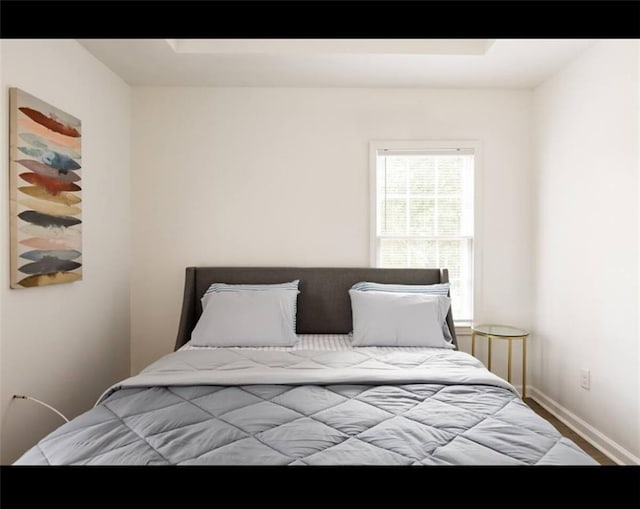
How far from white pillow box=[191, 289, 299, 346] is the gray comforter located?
0.39 m

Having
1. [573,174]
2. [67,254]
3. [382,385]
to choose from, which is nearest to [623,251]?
[573,174]

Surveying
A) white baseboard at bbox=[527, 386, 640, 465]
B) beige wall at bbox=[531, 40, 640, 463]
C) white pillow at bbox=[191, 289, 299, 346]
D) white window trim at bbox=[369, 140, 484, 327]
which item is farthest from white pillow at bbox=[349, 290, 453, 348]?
white baseboard at bbox=[527, 386, 640, 465]

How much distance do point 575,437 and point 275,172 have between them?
108 inches

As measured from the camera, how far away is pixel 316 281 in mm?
3428

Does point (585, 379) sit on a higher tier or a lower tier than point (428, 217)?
lower

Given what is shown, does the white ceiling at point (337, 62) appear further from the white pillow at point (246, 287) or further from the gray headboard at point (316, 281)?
the white pillow at point (246, 287)

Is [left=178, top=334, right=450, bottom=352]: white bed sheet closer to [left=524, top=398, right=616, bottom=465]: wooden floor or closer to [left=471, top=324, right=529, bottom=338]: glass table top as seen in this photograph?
[left=471, top=324, right=529, bottom=338]: glass table top

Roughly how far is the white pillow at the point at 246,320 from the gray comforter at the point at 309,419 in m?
0.39

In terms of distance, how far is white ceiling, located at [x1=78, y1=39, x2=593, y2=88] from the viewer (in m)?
2.86

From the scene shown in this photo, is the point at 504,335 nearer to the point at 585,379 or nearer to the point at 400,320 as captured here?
the point at 585,379

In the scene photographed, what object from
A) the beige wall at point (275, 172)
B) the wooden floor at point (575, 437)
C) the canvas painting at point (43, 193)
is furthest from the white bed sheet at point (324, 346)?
the wooden floor at point (575, 437)

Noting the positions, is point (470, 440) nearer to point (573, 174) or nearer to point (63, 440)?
point (63, 440)

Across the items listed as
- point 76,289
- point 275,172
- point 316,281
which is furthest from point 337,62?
point 76,289

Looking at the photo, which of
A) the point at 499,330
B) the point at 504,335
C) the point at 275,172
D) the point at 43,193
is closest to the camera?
the point at 43,193
